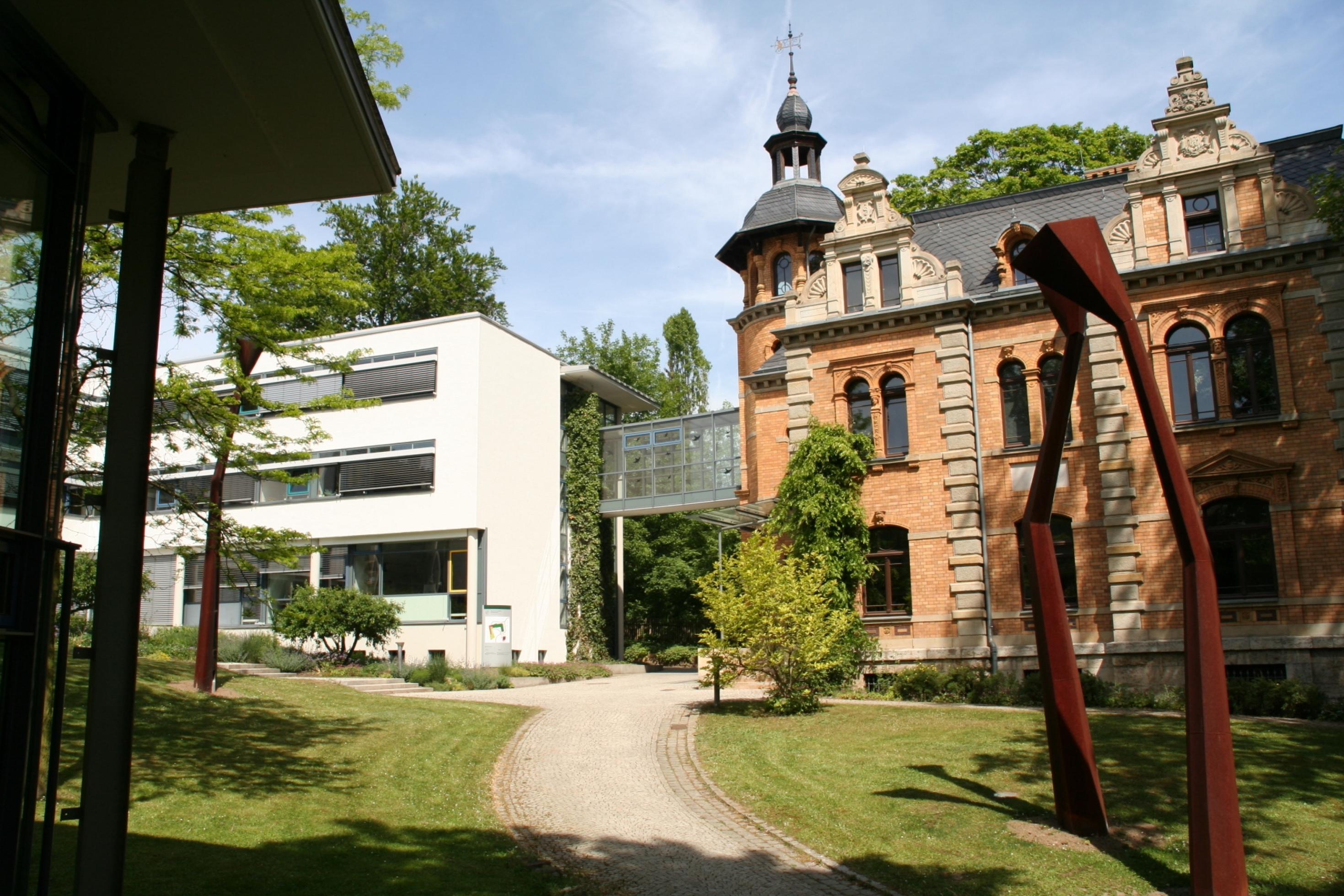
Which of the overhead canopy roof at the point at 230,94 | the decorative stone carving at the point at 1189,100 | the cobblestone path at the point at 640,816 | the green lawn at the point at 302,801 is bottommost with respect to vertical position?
the cobblestone path at the point at 640,816

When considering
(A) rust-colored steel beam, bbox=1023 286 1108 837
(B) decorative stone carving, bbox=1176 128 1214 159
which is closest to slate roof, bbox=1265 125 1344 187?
(B) decorative stone carving, bbox=1176 128 1214 159

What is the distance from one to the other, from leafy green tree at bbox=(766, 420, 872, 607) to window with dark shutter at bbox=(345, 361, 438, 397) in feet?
40.1

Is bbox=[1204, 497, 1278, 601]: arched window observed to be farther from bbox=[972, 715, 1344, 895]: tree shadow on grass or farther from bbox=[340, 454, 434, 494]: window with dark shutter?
bbox=[340, 454, 434, 494]: window with dark shutter

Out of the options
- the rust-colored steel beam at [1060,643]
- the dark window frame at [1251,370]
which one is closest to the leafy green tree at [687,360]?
the dark window frame at [1251,370]

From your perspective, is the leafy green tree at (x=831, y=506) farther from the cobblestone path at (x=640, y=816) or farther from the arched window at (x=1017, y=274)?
the cobblestone path at (x=640, y=816)

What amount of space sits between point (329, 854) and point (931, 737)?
31.3 ft

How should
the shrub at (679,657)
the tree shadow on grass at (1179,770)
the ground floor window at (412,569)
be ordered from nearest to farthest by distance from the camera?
the tree shadow on grass at (1179,770) < the ground floor window at (412,569) < the shrub at (679,657)

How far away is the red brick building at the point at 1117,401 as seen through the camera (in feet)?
65.3

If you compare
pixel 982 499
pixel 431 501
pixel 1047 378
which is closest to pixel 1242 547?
pixel 982 499

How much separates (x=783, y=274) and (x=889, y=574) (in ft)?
41.3

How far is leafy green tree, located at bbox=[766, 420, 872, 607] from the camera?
22.5 meters

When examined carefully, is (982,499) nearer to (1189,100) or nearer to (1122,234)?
(1122,234)

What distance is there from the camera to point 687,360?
5812cm

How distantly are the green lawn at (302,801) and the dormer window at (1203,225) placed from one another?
56.1 feet
